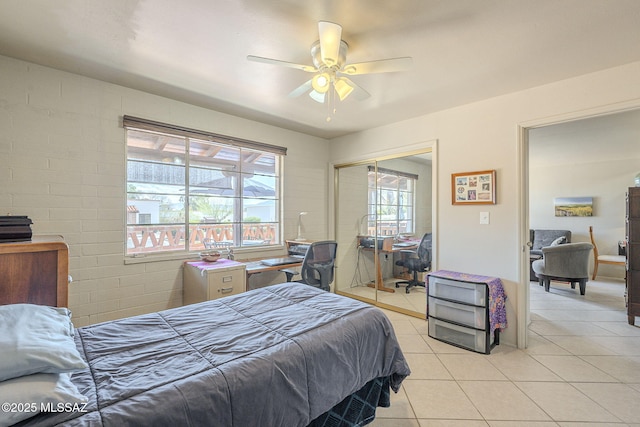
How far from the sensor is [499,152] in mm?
2914

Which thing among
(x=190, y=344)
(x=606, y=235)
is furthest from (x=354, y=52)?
(x=606, y=235)

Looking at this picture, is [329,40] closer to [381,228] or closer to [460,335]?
[460,335]

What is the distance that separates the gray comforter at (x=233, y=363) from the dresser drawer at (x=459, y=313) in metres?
1.37

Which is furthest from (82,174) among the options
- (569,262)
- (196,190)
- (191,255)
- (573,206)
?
(573,206)

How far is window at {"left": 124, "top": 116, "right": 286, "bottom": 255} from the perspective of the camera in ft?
9.52

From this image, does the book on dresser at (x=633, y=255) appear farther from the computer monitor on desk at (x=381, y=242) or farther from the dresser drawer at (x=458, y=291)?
the computer monitor on desk at (x=381, y=242)

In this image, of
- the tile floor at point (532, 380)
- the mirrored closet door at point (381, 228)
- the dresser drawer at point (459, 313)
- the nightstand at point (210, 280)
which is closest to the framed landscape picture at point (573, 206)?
the tile floor at point (532, 380)

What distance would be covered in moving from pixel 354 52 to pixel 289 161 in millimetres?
2170

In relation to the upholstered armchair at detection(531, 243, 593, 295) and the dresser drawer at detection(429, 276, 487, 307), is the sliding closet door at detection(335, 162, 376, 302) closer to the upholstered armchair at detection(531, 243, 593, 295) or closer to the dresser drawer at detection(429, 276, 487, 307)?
the dresser drawer at detection(429, 276, 487, 307)

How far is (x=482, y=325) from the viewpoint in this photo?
266cm

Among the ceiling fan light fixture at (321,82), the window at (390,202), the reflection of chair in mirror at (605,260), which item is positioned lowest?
the reflection of chair in mirror at (605,260)

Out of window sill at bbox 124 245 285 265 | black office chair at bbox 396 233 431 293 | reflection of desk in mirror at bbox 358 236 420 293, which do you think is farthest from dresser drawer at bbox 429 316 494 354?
window sill at bbox 124 245 285 265

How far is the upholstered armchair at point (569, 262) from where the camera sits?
4500 mm

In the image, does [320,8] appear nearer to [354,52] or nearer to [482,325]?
[354,52]
